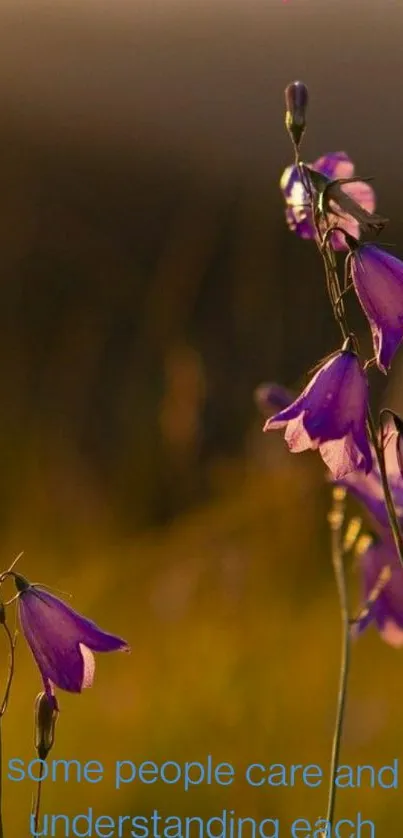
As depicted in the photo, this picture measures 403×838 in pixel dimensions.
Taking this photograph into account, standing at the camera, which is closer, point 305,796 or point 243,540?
point 305,796

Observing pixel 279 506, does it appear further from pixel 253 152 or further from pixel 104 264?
pixel 253 152

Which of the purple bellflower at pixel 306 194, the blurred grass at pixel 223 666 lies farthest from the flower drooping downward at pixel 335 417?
the blurred grass at pixel 223 666

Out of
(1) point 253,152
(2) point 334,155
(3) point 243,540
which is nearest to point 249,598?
(3) point 243,540

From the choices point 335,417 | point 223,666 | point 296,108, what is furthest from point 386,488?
point 223,666

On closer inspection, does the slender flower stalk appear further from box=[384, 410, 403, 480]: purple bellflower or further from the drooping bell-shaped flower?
the drooping bell-shaped flower

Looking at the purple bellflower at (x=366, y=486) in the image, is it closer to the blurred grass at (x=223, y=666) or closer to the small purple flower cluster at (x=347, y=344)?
the small purple flower cluster at (x=347, y=344)

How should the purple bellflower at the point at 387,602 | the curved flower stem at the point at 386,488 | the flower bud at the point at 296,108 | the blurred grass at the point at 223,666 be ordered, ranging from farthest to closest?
the blurred grass at the point at 223,666, the purple bellflower at the point at 387,602, the flower bud at the point at 296,108, the curved flower stem at the point at 386,488


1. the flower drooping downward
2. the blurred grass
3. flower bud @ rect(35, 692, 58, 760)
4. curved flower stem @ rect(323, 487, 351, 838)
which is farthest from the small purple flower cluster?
the blurred grass

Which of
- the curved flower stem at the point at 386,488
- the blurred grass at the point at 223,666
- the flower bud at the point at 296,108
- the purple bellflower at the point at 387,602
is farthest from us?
the blurred grass at the point at 223,666
